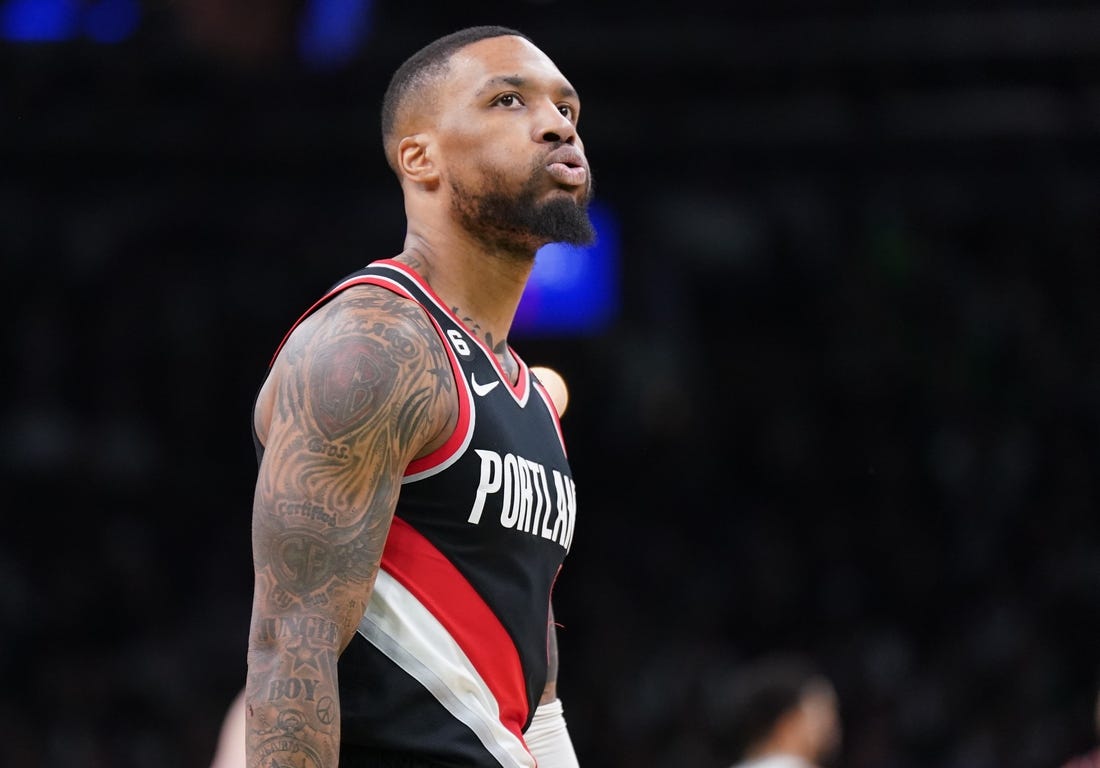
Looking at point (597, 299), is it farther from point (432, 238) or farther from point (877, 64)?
point (432, 238)

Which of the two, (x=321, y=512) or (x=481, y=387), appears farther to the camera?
(x=481, y=387)

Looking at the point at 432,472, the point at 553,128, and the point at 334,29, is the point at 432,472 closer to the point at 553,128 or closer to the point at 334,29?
the point at 553,128

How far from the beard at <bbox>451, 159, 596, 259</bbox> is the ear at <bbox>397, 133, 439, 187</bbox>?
7 cm

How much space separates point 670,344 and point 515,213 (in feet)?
32.2

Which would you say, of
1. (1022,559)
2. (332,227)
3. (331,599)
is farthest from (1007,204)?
(331,599)

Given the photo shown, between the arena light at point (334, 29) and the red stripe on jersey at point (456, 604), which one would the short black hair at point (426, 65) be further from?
the arena light at point (334, 29)

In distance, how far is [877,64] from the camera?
10.8 m

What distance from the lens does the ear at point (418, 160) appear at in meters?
2.95

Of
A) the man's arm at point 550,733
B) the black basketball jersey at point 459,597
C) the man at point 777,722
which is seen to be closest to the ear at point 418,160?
the black basketball jersey at point 459,597

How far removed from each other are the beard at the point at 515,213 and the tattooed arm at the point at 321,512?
501 millimetres

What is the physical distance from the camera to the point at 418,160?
9.75 feet

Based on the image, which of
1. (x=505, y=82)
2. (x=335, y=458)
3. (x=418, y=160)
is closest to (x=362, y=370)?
(x=335, y=458)

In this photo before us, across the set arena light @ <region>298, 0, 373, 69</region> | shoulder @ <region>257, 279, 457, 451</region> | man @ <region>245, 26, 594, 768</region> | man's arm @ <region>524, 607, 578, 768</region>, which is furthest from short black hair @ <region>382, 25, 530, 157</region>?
arena light @ <region>298, 0, 373, 69</region>

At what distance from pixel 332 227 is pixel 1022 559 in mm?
6050
